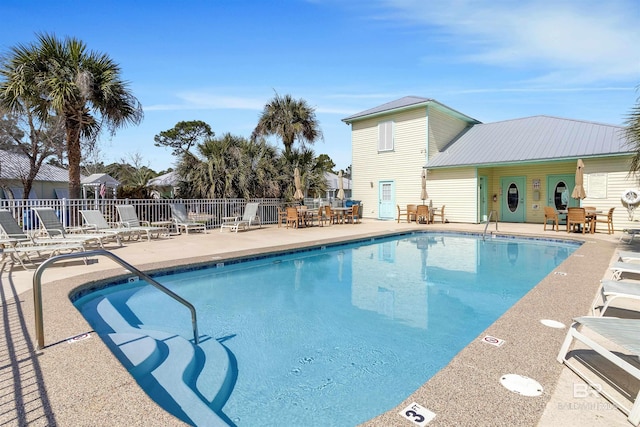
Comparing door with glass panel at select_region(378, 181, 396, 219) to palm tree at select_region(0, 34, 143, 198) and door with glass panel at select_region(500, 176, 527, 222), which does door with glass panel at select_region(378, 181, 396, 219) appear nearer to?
door with glass panel at select_region(500, 176, 527, 222)

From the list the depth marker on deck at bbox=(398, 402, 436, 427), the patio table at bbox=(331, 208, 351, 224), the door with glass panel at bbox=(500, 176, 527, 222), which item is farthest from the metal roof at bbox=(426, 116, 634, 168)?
the depth marker on deck at bbox=(398, 402, 436, 427)

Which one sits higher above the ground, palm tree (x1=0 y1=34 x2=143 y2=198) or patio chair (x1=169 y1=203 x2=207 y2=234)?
palm tree (x1=0 y1=34 x2=143 y2=198)

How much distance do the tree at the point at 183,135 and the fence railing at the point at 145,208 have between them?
96.0 ft

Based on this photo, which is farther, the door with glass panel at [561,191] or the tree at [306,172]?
the tree at [306,172]

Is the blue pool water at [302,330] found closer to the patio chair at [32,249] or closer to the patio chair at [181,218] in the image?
the patio chair at [32,249]

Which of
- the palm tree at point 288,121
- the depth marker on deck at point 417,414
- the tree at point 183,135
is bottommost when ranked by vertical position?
the depth marker on deck at point 417,414

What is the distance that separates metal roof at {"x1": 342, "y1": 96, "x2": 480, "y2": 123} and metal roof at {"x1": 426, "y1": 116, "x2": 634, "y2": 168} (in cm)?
138

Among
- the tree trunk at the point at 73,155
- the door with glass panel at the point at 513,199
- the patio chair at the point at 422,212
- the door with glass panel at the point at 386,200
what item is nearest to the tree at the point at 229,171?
the tree trunk at the point at 73,155

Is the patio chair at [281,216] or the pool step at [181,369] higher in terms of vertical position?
the patio chair at [281,216]

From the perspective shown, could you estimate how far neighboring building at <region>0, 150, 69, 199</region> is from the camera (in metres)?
20.6

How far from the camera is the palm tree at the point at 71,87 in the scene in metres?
10.6

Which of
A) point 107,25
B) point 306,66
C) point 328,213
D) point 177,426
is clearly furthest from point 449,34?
point 177,426

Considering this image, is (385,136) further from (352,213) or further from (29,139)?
(29,139)

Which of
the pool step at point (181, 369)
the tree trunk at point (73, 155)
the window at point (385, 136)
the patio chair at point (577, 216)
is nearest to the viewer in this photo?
the pool step at point (181, 369)
